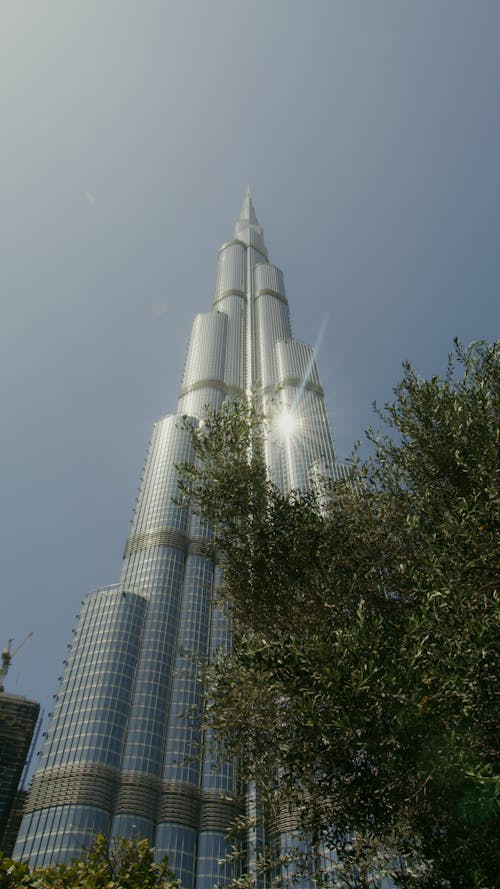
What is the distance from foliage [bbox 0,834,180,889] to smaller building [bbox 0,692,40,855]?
497 feet

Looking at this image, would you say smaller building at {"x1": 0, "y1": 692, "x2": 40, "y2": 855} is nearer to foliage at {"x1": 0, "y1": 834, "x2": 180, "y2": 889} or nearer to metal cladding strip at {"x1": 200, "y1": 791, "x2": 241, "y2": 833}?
metal cladding strip at {"x1": 200, "y1": 791, "x2": 241, "y2": 833}

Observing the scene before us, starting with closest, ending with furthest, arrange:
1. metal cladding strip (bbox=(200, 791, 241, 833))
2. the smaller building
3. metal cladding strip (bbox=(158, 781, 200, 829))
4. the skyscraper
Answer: the skyscraper < metal cladding strip (bbox=(158, 781, 200, 829)) < metal cladding strip (bbox=(200, 791, 241, 833)) < the smaller building

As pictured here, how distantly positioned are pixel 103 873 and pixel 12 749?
169919 mm

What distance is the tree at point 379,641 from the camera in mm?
13148

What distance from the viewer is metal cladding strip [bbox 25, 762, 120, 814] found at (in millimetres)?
104250

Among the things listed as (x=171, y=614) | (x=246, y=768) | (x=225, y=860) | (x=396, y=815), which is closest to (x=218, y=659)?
(x=246, y=768)

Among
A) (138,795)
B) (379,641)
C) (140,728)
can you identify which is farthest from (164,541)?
(379,641)

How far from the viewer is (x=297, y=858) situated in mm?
16734

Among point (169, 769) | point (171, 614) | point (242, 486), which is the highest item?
point (171, 614)

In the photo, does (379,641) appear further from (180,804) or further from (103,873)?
(180,804)

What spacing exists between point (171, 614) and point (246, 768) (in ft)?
411

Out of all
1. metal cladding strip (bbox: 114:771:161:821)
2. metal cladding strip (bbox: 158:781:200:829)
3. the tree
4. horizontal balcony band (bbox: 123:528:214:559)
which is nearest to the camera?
the tree

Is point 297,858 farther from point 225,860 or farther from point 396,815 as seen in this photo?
point 396,815

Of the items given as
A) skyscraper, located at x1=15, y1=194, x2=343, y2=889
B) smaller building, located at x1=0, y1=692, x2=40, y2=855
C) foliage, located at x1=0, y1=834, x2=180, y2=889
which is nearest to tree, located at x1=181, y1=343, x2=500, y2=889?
foliage, located at x1=0, y1=834, x2=180, y2=889
